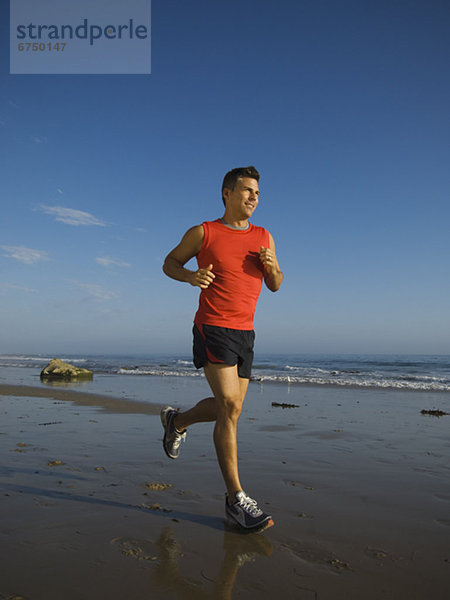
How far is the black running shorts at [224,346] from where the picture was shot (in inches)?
117

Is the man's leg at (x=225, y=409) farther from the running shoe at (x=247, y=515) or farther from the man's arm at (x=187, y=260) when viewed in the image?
the man's arm at (x=187, y=260)

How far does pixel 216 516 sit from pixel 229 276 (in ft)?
5.45

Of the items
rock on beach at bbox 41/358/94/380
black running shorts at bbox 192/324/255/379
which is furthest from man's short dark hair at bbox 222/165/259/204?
rock on beach at bbox 41/358/94/380

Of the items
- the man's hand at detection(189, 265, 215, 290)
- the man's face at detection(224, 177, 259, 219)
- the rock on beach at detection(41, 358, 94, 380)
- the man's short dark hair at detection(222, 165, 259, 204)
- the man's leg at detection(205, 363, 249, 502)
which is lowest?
the rock on beach at detection(41, 358, 94, 380)

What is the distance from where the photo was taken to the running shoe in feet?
8.46

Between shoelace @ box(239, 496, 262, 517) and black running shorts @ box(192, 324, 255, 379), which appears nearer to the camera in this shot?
shoelace @ box(239, 496, 262, 517)

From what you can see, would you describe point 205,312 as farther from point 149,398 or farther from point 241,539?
point 149,398

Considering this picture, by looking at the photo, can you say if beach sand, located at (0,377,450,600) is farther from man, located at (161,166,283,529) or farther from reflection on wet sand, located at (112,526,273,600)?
man, located at (161,166,283,529)

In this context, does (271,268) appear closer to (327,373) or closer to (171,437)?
(171,437)

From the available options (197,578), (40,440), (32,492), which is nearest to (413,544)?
(197,578)

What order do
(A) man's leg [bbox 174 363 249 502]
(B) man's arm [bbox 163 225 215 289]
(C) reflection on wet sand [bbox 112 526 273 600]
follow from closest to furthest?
(C) reflection on wet sand [bbox 112 526 273 600] < (A) man's leg [bbox 174 363 249 502] < (B) man's arm [bbox 163 225 215 289]

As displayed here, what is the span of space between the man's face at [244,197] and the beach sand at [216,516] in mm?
2180

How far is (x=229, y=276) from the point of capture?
3.12m

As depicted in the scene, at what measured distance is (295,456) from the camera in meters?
4.55
